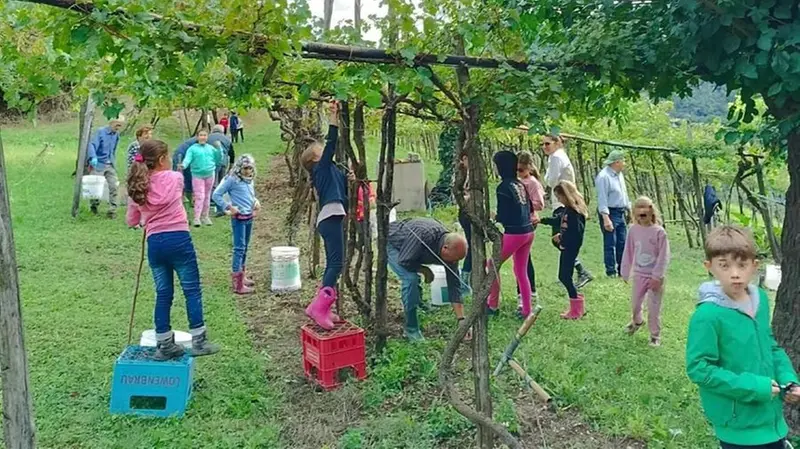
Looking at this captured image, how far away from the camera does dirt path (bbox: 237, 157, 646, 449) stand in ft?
12.6

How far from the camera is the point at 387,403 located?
4328 millimetres

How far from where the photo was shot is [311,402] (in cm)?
439

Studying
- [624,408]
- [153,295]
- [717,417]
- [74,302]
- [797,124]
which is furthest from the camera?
[153,295]

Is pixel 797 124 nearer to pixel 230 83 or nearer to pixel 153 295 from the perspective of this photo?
pixel 230 83

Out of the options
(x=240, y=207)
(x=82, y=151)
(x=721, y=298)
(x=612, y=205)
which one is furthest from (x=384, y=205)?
(x=82, y=151)

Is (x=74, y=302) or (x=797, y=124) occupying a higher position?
(x=797, y=124)

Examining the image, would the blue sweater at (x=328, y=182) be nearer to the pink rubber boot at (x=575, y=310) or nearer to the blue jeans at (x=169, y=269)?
the blue jeans at (x=169, y=269)

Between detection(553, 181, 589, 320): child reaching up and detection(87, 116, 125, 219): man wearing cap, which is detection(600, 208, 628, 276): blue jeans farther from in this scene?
detection(87, 116, 125, 219): man wearing cap

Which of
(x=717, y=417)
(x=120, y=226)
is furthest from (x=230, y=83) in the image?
(x=120, y=226)

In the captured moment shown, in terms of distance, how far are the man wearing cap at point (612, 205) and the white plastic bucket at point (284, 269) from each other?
359cm

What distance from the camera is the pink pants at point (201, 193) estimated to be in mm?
9719

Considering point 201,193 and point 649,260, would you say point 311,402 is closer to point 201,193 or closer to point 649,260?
point 649,260

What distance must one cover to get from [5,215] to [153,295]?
4600 mm

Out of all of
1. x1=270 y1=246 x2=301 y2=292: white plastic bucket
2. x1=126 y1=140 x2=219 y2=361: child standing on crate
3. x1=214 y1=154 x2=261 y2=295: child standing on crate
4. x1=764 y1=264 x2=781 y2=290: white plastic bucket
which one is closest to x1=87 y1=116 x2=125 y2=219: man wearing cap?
x1=214 y1=154 x2=261 y2=295: child standing on crate
